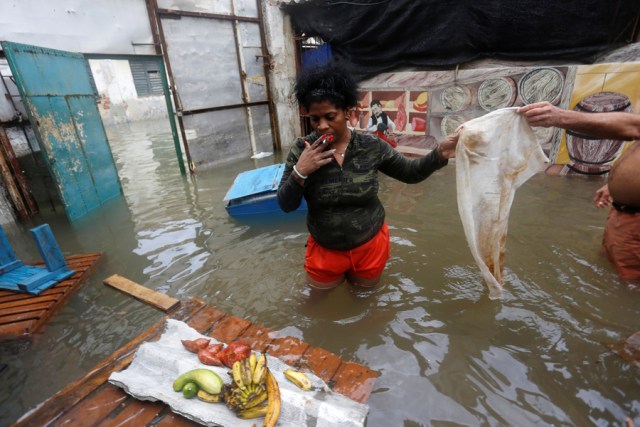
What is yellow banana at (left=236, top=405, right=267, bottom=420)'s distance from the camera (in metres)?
1.71

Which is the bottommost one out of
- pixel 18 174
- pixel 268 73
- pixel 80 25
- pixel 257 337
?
pixel 257 337

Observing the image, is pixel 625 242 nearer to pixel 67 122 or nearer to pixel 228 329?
pixel 228 329

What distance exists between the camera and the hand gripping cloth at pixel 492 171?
2.11 metres

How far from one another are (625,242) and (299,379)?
2930 mm

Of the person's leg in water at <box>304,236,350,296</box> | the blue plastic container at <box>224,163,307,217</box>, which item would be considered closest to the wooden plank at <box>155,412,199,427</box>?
the person's leg in water at <box>304,236,350,296</box>

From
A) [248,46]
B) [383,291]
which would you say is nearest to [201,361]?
[383,291]

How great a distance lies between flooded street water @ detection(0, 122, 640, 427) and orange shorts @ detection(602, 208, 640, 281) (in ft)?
0.61

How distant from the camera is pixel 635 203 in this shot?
8.27 feet

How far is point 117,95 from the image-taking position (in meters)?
15.7

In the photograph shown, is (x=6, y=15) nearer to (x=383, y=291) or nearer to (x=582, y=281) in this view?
(x=383, y=291)

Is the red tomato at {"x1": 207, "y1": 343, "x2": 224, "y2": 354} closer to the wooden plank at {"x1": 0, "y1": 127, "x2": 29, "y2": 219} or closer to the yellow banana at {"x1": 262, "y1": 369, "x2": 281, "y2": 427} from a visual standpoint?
the yellow banana at {"x1": 262, "y1": 369, "x2": 281, "y2": 427}

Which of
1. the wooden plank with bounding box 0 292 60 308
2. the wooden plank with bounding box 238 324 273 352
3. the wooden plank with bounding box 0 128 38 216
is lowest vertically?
the wooden plank with bounding box 0 292 60 308

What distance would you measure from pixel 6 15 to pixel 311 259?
6.19m

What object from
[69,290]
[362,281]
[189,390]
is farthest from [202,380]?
[69,290]
